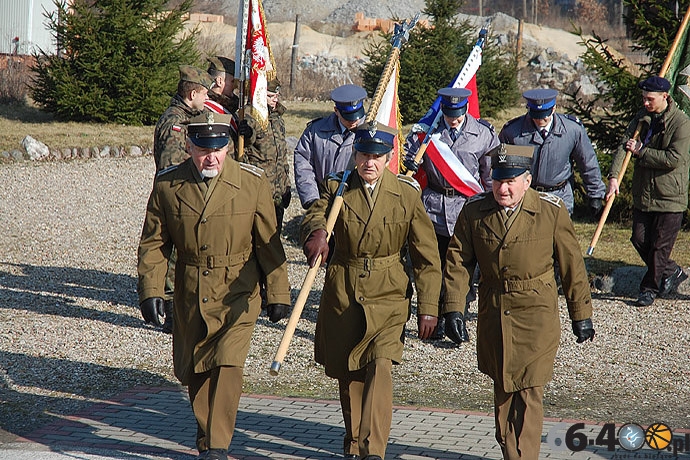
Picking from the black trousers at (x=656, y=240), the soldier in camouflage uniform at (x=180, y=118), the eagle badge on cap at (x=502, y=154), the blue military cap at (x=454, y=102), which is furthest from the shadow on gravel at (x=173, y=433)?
the black trousers at (x=656, y=240)

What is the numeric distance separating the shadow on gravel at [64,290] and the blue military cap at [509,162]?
4778 mm

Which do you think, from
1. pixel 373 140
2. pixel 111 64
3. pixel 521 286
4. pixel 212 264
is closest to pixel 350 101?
pixel 373 140

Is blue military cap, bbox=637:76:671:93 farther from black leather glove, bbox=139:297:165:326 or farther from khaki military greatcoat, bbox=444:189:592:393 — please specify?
black leather glove, bbox=139:297:165:326

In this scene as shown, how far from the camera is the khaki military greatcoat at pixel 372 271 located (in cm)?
563

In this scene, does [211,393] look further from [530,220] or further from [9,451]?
[530,220]

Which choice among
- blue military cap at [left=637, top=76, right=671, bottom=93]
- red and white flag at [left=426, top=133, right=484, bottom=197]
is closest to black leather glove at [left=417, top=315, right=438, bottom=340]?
red and white flag at [left=426, top=133, right=484, bottom=197]

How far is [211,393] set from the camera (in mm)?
5586

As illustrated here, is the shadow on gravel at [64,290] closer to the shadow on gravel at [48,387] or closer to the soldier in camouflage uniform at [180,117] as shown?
the shadow on gravel at [48,387]

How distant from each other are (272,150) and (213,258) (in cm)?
288

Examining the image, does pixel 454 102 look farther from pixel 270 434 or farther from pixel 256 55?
pixel 270 434

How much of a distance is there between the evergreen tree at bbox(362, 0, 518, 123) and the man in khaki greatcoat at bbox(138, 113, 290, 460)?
18.9 m

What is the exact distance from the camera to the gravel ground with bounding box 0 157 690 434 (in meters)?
7.08

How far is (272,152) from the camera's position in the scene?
27.7 ft

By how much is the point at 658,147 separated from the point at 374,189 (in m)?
4.82
